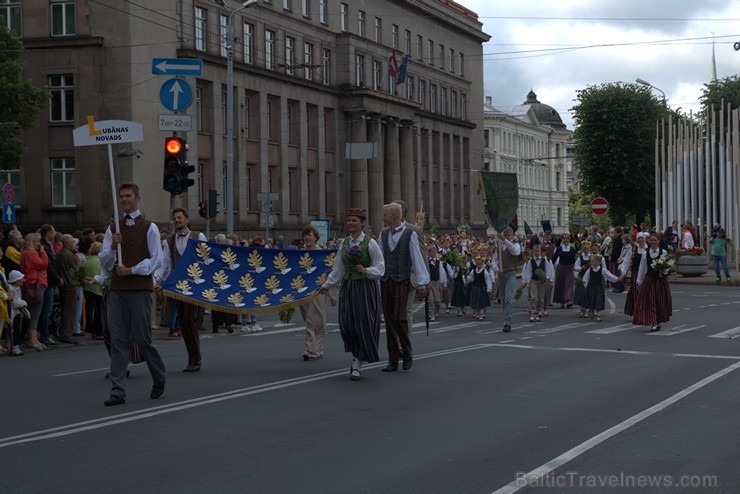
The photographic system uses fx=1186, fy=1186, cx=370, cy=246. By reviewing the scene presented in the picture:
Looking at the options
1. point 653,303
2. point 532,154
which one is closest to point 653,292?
point 653,303

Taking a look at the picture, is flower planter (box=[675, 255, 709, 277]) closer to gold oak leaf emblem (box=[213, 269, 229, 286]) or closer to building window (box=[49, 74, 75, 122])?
building window (box=[49, 74, 75, 122])

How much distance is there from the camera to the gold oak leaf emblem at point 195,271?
15348 mm

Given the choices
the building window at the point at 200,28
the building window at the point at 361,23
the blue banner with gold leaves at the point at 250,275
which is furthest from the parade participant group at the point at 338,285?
the building window at the point at 361,23

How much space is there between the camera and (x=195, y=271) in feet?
50.7

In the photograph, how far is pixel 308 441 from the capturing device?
30.7ft

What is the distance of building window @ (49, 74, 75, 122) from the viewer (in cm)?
4653

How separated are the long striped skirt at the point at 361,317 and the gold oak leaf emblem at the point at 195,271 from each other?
2525 mm

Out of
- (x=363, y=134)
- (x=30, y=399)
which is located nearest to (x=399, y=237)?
(x=30, y=399)

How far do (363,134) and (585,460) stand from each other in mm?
57522

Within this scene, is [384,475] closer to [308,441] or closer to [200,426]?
[308,441]

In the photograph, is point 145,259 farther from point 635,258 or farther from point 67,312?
point 635,258

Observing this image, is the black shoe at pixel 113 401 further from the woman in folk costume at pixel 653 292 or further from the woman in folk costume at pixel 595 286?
the woman in folk costume at pixel 595 286

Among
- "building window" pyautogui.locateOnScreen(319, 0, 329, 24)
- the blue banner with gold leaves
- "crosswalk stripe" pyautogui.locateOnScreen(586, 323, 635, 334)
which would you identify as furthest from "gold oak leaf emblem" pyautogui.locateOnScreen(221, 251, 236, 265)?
"building window" pyautogui.locateOnScreen(319, 0, 329, 24)

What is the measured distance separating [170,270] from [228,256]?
1326 mm
